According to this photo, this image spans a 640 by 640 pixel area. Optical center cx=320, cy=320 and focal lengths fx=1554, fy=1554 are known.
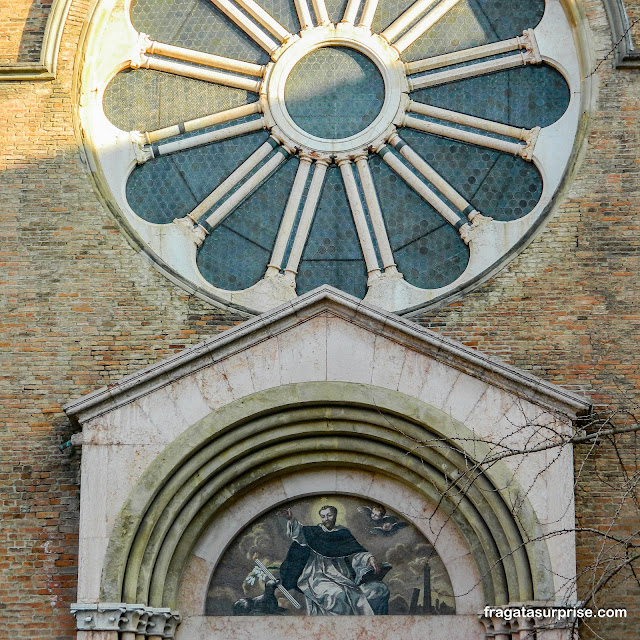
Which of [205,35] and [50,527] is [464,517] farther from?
[205,35]

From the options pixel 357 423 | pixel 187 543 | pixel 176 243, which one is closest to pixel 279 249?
pixel 176 243

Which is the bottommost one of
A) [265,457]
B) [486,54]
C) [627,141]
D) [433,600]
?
[433,600]

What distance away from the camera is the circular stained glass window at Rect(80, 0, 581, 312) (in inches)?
597

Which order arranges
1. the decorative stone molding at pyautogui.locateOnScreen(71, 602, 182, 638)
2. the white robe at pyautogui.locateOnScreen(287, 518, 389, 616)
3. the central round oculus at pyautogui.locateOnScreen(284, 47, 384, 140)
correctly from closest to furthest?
1. the decorative stone molding at pyautogui.locateOnScreen(71, 602, 182, 638)
2. the white robe at pyautogui.locateOnScreen(287, 518, 389, 616)
3. the central round oculus at pyautogui.locateOnScreen(284, 47, 384, 140)

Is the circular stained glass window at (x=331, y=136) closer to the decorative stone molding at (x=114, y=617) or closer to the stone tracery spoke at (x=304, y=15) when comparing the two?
the stone tracery spoke at (x=304, y=15)

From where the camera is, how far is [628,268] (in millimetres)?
14633

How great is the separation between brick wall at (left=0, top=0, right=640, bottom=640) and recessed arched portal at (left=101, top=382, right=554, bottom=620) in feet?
2.69

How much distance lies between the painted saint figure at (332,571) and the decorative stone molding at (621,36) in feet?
17.4

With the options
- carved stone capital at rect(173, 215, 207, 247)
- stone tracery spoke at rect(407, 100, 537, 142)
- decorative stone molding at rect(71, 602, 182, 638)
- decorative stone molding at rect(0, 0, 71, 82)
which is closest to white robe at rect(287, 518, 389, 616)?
decorative stone molding at rect(71, 602, 182, 638)

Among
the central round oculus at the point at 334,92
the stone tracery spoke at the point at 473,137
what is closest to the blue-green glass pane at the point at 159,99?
the central round oculus at the point at 334,92

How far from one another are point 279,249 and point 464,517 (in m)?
3.29

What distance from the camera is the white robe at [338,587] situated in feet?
45.1

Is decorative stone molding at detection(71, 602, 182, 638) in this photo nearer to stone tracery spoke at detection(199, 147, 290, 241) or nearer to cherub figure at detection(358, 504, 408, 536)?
cherub figure at detection(358, 504, 408, 536)

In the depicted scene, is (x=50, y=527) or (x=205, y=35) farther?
(x=205, y=35)
